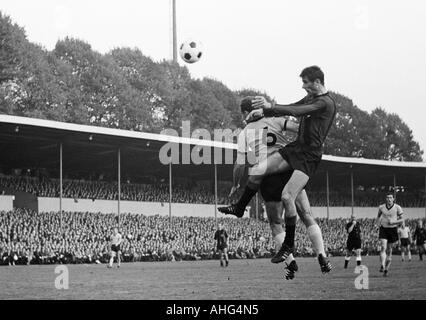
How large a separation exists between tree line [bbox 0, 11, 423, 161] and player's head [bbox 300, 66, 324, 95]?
51744mm

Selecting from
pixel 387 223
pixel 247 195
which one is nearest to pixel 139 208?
pixel 387 223

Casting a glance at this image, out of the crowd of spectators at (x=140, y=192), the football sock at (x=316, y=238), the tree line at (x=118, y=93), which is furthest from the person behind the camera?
the tree line at (x=118, y=93)

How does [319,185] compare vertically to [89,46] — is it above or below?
below

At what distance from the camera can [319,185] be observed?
6506 cm

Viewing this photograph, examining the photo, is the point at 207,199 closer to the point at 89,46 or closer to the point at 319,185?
the point at 319,185

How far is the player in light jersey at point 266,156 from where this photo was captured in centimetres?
710

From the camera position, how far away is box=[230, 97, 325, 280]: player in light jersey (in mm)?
7102

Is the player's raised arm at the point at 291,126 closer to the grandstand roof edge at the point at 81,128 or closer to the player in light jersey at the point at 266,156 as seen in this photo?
the player in light jersey at the point at 266,156

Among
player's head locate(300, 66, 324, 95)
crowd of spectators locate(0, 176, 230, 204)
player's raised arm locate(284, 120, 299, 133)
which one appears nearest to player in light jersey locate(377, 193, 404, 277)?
player's raised arm locate(284, 120, 299, 133)

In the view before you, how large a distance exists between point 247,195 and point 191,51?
36.6ft

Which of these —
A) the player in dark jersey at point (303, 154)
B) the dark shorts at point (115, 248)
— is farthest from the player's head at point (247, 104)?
the dark shorts at point (115, 248)

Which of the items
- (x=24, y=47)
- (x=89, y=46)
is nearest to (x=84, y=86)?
(x=89, y=46)
